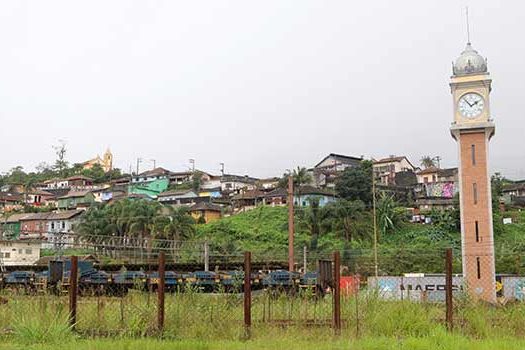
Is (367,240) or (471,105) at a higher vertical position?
(471,105)

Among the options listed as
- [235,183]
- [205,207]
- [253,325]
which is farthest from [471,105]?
[235,183]

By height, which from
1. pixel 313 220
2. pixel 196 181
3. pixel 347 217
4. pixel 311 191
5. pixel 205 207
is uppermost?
pixel 196 181

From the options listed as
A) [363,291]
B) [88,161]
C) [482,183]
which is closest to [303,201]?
[482,183]

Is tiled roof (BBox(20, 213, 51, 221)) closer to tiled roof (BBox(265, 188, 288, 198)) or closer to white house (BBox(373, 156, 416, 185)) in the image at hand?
tiled roof (BBox(265, 188, 288, 198))

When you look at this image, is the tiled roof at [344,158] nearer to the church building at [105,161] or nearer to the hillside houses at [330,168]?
the hillside houses at [330,168]

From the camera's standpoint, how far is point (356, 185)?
65500 mm

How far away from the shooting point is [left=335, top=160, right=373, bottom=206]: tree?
212 ft

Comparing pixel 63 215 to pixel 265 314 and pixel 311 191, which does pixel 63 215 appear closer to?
pixel 311 191

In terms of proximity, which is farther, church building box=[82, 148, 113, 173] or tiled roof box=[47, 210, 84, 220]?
church building box=[82, 148, 113, 173]

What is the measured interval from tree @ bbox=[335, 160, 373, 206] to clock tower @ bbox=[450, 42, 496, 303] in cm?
2757

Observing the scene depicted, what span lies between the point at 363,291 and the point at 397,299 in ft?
2.58

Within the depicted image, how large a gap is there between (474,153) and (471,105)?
2.99m

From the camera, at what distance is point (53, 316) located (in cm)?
926

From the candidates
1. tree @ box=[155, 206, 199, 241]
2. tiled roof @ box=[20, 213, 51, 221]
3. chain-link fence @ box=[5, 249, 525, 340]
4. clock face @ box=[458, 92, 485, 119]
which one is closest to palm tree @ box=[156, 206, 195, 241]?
tree @ box=[155, 206, 199, 241]
